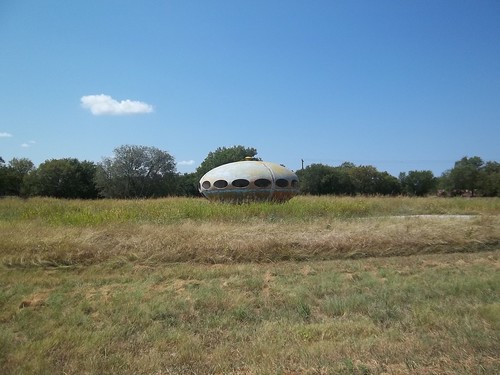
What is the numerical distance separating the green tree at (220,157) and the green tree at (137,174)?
493cm

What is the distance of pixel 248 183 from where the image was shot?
17.4m

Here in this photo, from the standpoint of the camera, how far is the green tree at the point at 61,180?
48.8 meters

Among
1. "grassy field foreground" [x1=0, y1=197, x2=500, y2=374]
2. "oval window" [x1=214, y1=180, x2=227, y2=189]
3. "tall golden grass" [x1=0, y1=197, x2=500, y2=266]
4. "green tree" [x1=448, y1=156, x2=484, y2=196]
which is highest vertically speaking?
"green tree" [x1=448, y1=156, x2=484, y2=196]

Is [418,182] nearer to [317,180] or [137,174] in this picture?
[317,180]

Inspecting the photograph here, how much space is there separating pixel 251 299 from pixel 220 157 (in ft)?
163

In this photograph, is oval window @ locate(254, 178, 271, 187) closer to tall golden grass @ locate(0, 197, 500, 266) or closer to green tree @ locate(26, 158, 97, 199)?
tall golden grass @ locate(0, 197, 500, 266)

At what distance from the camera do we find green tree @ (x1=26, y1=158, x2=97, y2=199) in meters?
48.8

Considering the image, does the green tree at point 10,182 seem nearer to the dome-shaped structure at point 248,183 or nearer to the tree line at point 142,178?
the tree line at point 142,178

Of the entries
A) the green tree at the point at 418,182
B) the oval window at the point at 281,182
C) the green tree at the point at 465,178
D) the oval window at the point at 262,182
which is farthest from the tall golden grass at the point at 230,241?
the green tree at the point at 418,182

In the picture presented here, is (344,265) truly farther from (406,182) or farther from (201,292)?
(406,182)

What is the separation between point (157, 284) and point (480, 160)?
299 ft

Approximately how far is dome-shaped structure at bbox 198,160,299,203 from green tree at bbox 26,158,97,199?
37.4 meters

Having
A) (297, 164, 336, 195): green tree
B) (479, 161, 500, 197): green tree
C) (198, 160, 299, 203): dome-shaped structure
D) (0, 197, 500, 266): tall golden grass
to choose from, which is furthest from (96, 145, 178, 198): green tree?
(479, 161, 500, 197): green tree

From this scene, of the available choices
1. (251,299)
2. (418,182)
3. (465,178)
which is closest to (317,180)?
(465,178)
